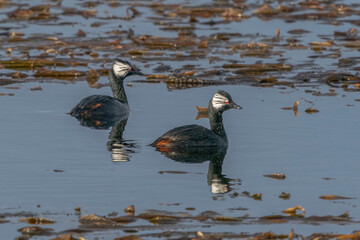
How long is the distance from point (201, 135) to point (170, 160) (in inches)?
42.2

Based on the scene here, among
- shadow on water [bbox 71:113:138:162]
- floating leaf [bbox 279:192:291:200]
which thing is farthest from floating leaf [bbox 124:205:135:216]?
shadow on water [bbox 71:113:138:162]

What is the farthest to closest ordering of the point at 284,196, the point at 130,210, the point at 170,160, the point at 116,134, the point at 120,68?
1. the point at 120,68
2. the point at 116,134
3. the point at 170,160
4. the point at 284,196
5. the point at 130,210

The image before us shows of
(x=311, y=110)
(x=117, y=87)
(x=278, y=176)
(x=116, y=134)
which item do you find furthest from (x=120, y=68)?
(x=278, y=176)

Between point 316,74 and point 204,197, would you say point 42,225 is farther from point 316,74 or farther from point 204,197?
point 316,74

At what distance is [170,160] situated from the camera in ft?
49.1

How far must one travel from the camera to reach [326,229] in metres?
10.6

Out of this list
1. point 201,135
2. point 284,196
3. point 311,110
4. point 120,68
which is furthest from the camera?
point 120,68

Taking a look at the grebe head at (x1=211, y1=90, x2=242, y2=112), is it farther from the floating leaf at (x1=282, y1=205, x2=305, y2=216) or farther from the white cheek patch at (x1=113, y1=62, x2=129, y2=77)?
the floating leaf at (x1=282, y1=205, x2=305, y2=216)

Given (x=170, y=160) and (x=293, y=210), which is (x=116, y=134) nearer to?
(x=170, y=160)

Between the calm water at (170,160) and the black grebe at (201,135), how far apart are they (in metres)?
0.26

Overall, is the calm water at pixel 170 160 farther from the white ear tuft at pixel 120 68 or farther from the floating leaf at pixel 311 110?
the white ear tuft at pixel 120 68

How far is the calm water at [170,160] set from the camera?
11.9m

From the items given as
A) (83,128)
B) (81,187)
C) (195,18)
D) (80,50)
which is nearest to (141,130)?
(83,128)

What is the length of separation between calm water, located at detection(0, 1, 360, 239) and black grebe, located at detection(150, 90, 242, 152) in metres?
0.26
